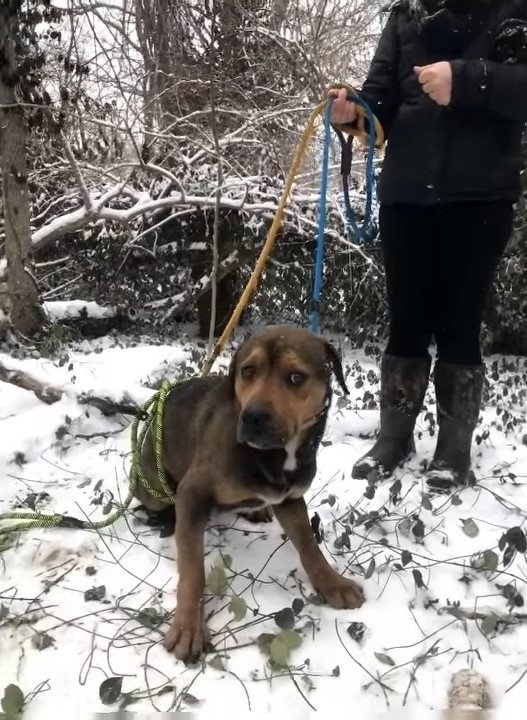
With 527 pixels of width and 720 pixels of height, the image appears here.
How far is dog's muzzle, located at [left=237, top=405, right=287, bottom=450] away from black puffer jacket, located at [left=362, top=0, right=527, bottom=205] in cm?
138

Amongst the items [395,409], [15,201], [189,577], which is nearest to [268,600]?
[189,577]

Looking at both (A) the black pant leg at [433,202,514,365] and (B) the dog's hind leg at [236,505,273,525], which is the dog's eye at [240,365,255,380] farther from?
(A) the black pant leg at [433,202,514,365]

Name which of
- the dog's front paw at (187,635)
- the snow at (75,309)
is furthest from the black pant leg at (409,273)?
the snow at (75,309)

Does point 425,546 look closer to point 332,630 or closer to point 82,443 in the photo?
point 332,630

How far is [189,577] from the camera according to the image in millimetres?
2025

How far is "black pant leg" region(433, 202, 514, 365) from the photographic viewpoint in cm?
267

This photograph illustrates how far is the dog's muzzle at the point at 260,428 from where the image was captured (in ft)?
6.48

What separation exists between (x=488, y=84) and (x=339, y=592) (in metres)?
2.09

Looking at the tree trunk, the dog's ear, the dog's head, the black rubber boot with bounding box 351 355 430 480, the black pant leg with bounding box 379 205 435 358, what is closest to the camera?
the dog's head

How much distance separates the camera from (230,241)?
23.1 feet

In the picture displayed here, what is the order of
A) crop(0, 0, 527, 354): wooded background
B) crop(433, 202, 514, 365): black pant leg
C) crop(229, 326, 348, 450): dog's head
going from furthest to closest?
crop(0, 0, 527, 354): wooded background, crop(433, 202, 514, 365): black pant leg, crop(229, 326, 348, 450): dog's head

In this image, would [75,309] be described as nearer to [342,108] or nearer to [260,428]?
[342,108]

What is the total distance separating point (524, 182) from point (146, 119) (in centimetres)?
498

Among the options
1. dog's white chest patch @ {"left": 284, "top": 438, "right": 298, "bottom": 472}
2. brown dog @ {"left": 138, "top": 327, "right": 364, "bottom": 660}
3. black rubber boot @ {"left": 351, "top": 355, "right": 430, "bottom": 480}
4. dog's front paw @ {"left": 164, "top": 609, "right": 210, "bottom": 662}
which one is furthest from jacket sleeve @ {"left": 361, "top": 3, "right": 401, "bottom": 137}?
dog's front paw @ {"left": 164, "top": 609, "right": 210, "bottom": 662}
